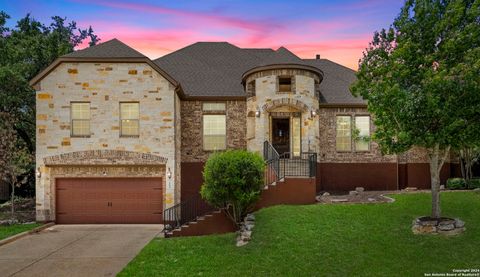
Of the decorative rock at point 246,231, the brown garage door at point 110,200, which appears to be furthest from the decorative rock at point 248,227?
the brown garage door at point 110,200

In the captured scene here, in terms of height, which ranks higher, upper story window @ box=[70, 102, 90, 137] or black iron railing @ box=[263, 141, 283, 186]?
upper story window @ box=[70, 102, 90, 137]

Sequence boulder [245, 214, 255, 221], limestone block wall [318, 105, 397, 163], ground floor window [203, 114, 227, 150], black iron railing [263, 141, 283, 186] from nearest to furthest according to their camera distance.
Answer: boulder [245, 214, 255, 221] < black iron railing [263, 141, 283, 186] < ground floor window [203, 114, 227, 150] < limestone block wall [318, 105, 397, 163]

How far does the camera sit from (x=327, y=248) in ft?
27.8

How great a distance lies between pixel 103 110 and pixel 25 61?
8.02 m

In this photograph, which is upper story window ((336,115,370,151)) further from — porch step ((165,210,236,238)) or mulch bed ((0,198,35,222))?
mulch bed ((0,198,35,222))

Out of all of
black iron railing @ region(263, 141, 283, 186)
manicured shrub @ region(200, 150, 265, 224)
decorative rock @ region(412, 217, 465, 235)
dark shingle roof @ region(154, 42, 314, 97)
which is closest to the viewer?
decorative rock @ region(412, 217, 465, 235)

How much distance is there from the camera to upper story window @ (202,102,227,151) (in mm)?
17422

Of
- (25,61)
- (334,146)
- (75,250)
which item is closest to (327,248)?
(75,250)

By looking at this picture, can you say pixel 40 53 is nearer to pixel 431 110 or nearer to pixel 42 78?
pixel 42 78

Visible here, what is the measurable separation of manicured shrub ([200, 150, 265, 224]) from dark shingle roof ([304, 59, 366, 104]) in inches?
316

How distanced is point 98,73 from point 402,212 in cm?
1401

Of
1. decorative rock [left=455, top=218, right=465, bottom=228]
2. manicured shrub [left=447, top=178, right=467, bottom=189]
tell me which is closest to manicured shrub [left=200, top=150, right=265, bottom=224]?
decorative rock [left=455, top=218, right=465, bottom=228]

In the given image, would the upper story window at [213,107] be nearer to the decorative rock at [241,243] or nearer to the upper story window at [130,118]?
the upper story window at [130,118]

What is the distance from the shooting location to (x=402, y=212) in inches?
434
